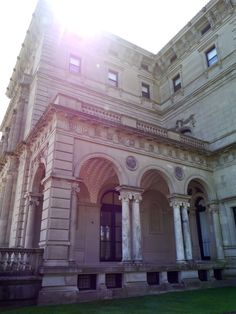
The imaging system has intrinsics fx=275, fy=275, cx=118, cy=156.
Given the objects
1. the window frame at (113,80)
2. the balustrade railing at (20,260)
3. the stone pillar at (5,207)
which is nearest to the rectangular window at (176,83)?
the window frame at (113,80)

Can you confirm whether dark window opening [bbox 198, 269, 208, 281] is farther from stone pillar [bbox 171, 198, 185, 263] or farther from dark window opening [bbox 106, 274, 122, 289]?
dark window opening [bbox 106, 274, 122, 289]

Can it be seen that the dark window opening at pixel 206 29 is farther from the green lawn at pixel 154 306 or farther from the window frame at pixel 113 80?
the green lawn at pixel 154 306

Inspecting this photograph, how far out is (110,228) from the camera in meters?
17.8

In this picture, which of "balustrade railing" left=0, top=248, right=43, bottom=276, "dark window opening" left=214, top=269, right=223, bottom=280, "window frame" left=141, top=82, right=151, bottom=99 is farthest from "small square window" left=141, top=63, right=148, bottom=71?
"balustrade railing" left=0, top=248, right=43, bottom=276

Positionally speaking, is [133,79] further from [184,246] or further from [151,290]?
[151,290]

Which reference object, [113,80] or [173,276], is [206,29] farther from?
[173,276]

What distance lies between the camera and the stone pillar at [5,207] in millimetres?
16969

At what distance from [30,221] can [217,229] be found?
10.9 m

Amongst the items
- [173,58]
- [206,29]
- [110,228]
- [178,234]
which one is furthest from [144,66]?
[178,234]

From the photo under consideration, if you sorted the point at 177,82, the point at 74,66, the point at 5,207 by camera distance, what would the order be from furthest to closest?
the point at 177,82 → the point at 74,66 → the point at 5,207

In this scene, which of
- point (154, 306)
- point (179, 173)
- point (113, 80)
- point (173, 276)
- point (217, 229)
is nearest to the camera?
point (154, 306)

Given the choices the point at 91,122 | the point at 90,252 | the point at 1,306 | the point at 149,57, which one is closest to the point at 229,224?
the point at 90,252

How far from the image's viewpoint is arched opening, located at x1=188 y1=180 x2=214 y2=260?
1880cm

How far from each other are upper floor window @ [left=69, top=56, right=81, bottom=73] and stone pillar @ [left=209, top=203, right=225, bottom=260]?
44.8 ft
